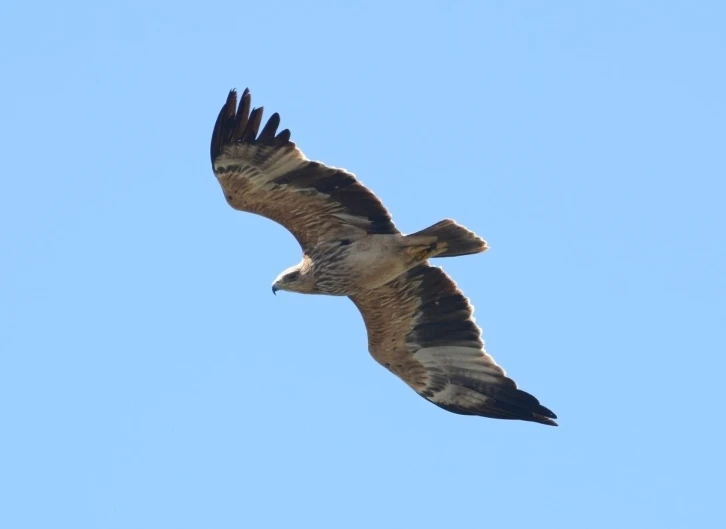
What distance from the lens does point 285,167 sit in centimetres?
1192

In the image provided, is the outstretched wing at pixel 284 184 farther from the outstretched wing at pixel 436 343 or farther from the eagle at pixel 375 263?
the outstretched wing at pixel 436 343

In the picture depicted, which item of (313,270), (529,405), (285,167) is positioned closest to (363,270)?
(313,270)

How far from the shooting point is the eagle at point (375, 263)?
467 inches

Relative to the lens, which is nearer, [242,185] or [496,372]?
[242,185]

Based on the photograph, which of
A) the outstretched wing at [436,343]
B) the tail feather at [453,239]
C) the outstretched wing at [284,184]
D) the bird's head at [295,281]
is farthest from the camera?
the outstretched wing at [436,343]

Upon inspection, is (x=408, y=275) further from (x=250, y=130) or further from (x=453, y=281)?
(x=250, y=130)

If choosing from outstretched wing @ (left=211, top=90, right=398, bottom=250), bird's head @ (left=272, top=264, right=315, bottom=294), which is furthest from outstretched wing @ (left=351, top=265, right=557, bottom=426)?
outstretched wing @ (left=211, top=90, right=398, bottom=250)

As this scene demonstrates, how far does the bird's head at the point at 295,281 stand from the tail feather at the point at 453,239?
42.6 inches

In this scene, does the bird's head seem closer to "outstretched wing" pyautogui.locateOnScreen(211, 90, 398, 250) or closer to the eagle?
the eagle

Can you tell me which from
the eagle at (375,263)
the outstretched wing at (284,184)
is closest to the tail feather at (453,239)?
the eagle at (375,263)

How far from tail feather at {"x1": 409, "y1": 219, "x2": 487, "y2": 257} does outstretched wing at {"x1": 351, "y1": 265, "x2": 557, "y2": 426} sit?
32.7 inches

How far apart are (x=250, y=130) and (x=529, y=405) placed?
383 centimetres

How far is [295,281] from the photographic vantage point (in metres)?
12.7

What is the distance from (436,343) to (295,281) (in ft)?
5.39
